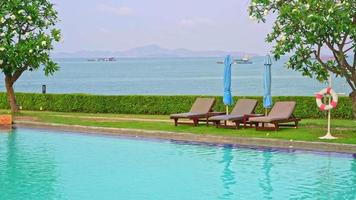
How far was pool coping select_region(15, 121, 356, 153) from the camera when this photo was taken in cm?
1761

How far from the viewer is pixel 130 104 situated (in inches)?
1179

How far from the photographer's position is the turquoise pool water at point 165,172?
42.2 feet

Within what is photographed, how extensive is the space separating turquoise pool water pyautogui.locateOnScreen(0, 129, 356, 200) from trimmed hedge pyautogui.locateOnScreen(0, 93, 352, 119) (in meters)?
7.42

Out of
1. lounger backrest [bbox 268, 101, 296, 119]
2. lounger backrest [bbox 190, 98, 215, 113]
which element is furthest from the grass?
lounger backrest [bbox 190, 98, 215, 113]

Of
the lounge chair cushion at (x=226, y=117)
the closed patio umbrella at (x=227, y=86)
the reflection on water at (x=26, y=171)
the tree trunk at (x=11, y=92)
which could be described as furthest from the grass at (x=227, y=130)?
the reflection on water at (x=26, y=171)

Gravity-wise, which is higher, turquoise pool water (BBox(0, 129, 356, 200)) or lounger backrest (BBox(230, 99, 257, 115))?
lounger backrest (BBox(230, 99, 257, 115))

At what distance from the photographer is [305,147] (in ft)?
59.1

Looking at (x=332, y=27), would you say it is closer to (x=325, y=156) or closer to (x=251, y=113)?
(x=325, y=156)

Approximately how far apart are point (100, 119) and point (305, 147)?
35.6 feet

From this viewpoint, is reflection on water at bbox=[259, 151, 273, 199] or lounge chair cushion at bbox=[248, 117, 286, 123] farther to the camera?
lounge chair cushion at bbox=[248, 117, 286, 123]

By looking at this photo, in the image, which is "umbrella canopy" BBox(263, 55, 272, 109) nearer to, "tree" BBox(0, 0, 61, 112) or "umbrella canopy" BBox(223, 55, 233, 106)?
"umbrella canopy" BBox(223, 55, 233, 106)

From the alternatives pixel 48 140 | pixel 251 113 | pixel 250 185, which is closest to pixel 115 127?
pixel 48 140

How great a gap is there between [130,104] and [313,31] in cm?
1318

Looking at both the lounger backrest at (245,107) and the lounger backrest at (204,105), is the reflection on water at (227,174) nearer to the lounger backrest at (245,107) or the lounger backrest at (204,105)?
Result: the lounger backrest at (245,107)
